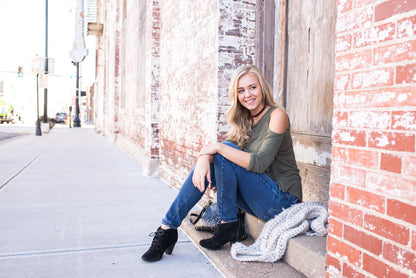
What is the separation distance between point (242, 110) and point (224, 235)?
36.7 inches

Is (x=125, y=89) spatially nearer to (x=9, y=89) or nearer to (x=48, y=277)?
(x=48, y=277)

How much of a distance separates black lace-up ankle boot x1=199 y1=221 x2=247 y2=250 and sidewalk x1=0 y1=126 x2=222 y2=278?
126 mm

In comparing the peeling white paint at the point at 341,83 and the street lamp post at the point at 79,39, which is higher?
the street lamp post at the point at 79,39

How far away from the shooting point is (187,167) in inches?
193

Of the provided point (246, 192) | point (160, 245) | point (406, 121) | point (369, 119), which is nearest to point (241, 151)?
point (246, 192)

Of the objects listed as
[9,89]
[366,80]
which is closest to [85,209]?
[366,80]

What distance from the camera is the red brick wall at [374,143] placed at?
1495mm

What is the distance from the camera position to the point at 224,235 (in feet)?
9.19

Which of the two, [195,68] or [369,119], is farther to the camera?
[195,68]

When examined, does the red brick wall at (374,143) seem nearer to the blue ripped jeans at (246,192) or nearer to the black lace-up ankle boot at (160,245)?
the blue ripped jeans at (246,192)

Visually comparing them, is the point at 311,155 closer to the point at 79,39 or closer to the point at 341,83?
the point at 341,83

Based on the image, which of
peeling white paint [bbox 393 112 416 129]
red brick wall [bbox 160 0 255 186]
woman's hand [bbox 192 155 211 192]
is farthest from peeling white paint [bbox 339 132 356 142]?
red brick wall [bbox 160 0 255 186]

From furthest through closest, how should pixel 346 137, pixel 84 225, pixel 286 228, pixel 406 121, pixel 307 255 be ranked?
pixel 84 225 < pixel 286 228 < pixel 307 255 < pixel 346 137 < pixel 406 121

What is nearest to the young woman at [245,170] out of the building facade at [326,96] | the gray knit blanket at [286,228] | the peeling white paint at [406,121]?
the gray knit blanket at [286,228]
